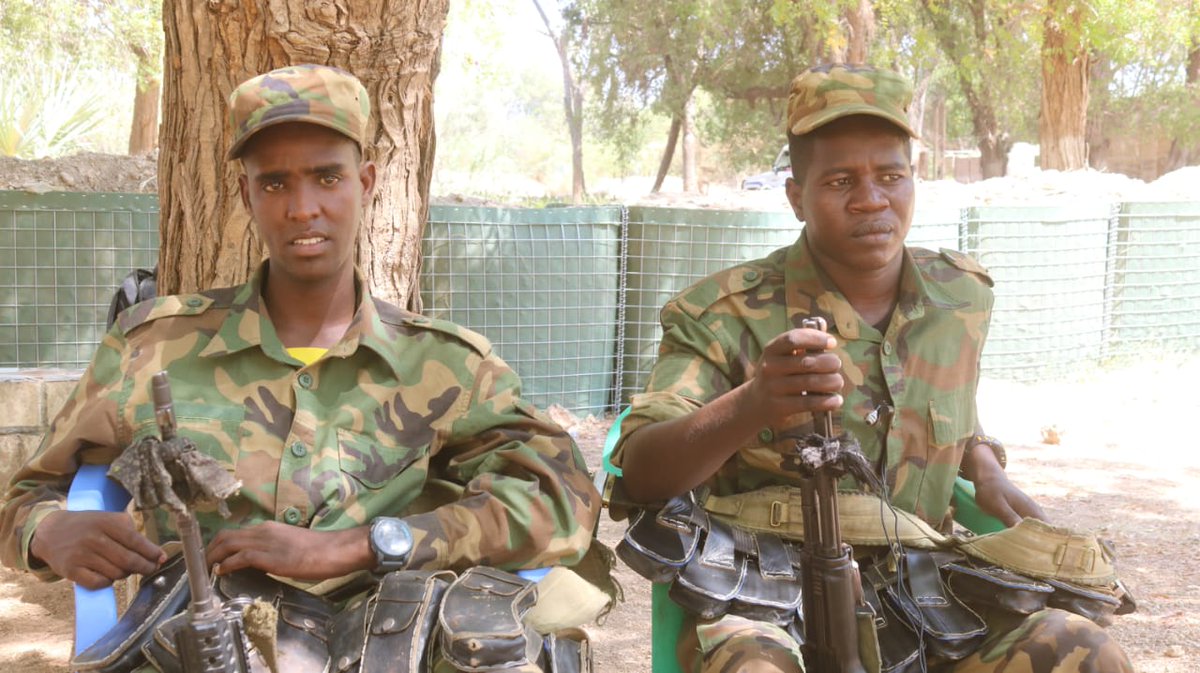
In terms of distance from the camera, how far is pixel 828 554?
232cm

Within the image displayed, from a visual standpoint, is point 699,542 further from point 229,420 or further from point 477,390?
point 229,420

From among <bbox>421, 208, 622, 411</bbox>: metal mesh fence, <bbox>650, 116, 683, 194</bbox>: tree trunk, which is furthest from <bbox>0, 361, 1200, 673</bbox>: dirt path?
<bbox>650, 116, 683, 194</bbox>: tree trunk

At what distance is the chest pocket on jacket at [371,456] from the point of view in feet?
8.79

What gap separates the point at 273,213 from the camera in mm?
2662

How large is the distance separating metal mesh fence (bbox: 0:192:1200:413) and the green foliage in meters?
6.40

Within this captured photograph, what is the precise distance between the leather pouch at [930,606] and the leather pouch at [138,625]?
1.45 m

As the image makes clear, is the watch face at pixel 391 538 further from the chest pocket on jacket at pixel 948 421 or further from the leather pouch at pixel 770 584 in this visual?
the chest pocket on jacket at pixel 948 421

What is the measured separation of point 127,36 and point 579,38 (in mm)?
15619

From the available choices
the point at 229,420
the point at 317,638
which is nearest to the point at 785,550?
the point at 317,638

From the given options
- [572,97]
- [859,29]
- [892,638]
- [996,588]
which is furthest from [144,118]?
[572,97]

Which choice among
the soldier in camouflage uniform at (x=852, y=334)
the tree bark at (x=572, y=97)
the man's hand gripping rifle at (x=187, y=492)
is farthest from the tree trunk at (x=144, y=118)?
the tree bark at (x=572, y=97)

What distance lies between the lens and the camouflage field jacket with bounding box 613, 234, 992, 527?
111 inches

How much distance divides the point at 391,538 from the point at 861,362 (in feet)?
3.78

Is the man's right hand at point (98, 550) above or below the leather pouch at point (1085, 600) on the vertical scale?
above
